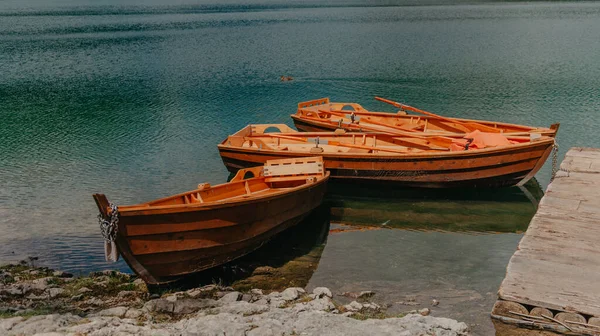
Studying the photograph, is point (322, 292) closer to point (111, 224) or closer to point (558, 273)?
point (111, 224)

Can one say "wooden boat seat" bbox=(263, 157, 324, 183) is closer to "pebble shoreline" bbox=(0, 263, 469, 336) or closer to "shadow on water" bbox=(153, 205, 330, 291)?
"shadow on water" bbox=(153, 205, 330, 291)

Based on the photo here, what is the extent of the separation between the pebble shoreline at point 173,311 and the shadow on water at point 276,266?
753 mm

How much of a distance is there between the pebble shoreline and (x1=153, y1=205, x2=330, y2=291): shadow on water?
75 cm

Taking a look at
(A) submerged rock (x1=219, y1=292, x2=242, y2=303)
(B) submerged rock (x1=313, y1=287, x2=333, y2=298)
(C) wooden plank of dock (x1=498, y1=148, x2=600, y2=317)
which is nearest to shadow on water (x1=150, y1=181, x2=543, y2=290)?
(B) submerged rock (x1=313, y1=287, x2=333, y2=298)

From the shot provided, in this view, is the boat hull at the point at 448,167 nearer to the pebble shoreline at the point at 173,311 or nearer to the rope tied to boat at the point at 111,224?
the pebble shoreline at the point at 173,311

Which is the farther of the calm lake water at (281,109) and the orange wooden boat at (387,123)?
the orange wooden boat at (387,123)

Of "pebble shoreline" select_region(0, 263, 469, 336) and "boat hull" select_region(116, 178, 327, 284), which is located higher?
"boat hull" select_region(116, 178, 327, 284)

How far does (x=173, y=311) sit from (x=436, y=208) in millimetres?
9942

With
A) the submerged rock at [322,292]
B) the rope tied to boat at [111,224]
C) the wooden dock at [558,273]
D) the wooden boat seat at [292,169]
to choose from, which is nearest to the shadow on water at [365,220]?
the submerged rock at [322,292]

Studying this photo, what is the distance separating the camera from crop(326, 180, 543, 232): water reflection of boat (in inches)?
694

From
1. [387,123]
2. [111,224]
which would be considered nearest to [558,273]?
[111,224]

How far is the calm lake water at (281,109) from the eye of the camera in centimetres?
1541

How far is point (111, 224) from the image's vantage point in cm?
1203

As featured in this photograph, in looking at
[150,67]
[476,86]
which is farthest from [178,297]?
[150,67]
